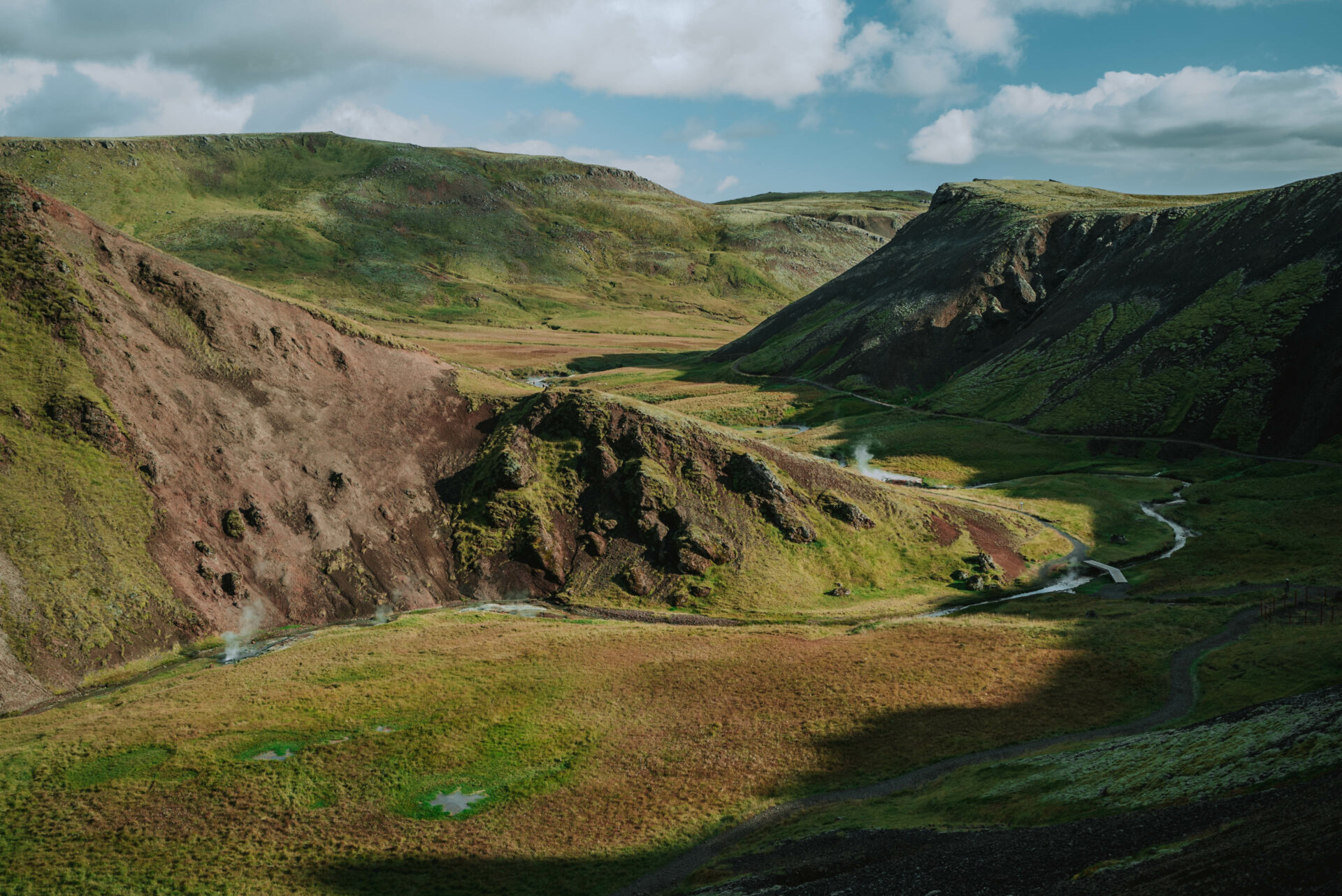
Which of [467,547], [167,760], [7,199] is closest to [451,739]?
[167,760]

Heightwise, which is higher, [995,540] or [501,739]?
[995,540]

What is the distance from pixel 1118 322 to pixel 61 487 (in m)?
140

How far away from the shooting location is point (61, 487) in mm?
50031

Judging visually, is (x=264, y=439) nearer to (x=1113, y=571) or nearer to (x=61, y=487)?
(x=61, y=487)

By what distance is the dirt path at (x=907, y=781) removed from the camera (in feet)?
102

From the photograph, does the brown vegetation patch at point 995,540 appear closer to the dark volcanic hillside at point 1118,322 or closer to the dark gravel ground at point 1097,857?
the dark volcanic hillside at point 1118,322

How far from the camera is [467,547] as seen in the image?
64.3m

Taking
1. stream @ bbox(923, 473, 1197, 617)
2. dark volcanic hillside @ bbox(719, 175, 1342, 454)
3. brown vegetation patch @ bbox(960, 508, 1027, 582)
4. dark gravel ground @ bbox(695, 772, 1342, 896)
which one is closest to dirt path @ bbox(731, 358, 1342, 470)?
dark volcanic hillside @ bbox(719, 175, 1342, 454)

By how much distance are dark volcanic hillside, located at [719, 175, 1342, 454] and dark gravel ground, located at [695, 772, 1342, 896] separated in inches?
3664

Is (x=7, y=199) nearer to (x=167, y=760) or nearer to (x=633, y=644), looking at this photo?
(x=167, y=760)

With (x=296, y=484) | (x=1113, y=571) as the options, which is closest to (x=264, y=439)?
(x=296, y=484)

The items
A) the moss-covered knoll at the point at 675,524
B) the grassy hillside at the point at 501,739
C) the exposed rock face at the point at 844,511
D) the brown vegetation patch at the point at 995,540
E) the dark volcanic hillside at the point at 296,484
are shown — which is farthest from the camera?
the brown vegetation patch at the point at 995,540

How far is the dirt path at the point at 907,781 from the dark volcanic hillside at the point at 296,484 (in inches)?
1028

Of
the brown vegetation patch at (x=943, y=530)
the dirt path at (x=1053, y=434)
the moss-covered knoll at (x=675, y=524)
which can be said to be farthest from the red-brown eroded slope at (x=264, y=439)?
the dirt path at (x=1053, y=434)
